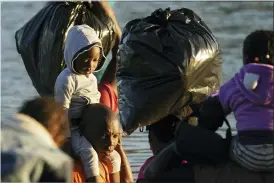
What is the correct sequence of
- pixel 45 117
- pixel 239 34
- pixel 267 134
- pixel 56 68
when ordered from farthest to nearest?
pixel 239 34
pixel 56 68
pixel 267 134
pixel 45 117

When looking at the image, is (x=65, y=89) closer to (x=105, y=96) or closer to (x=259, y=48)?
(x=105, y=96)

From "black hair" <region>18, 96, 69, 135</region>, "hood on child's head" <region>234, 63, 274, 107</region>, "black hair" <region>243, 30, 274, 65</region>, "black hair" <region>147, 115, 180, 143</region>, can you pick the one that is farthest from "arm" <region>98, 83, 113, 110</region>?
"black hair" <region>18, 96, 69, 135</region>

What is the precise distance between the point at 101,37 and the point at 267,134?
7.46ft

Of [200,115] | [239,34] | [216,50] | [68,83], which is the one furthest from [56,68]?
[239,34]

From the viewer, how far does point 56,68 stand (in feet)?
22.2

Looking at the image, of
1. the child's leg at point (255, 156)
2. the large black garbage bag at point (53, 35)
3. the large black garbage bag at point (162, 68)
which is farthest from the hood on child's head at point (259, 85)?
the large black garbage bag at point (53, 35)

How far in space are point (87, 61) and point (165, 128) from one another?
0.61 meters

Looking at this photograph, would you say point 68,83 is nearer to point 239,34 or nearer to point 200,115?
point 200,115

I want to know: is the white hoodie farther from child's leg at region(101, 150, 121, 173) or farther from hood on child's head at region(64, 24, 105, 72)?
child's leg at region(101, 150, 121, 173)

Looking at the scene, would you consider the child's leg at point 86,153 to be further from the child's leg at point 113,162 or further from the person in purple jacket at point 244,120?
the person in purple jacket at point 244,120

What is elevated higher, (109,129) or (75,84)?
(75,84)

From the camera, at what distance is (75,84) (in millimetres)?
5961

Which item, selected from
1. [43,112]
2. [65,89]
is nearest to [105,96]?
[65,89]

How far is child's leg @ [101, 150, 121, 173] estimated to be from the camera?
616 cm
